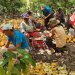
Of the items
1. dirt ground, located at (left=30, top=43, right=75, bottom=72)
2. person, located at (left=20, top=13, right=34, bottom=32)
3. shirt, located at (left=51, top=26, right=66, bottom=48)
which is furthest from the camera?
person, located at (left=20, top=13, right=34, bottom=32)

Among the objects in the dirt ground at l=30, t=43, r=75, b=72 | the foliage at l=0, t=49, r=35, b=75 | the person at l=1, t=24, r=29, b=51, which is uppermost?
the foliage at l=0, t=49, r=35, b=75

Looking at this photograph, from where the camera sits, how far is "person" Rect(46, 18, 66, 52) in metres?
9.46

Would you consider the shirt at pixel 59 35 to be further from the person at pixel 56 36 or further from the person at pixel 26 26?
the person at pixel 26 26

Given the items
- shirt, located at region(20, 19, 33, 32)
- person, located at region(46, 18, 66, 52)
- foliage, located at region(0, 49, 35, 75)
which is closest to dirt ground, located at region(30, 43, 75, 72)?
person, located at region(46, 18, 66, 52)

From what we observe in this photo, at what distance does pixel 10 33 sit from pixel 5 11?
12647mm

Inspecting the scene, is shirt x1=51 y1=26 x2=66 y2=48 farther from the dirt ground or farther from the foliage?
the foliage

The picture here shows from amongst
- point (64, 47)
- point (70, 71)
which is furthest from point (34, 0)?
point (70, 71)

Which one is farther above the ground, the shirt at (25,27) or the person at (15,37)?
the person at (15,37)

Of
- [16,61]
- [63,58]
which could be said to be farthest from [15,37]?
[16,61]

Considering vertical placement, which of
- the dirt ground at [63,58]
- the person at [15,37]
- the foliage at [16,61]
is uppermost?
the foliage at [16,61]

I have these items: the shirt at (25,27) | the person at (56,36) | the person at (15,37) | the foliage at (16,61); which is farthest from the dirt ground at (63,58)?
the foliage at (16,61)

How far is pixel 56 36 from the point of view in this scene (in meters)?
9.73

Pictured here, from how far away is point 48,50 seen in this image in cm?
1000

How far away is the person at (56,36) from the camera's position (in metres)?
9.46
